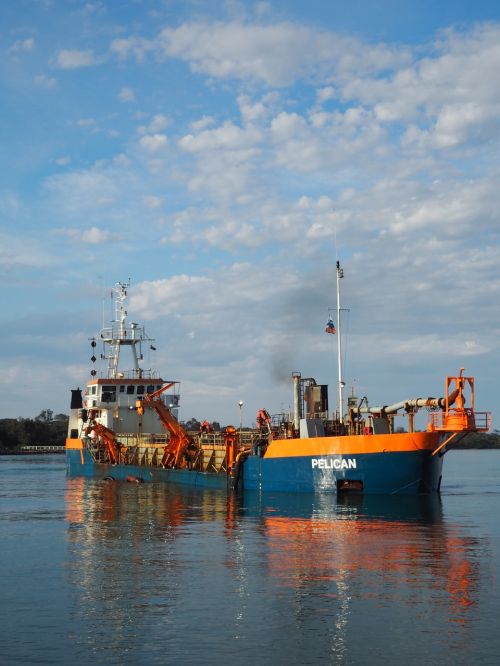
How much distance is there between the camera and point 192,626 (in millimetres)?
16750

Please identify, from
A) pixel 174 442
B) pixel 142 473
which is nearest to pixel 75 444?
pixel 142 473

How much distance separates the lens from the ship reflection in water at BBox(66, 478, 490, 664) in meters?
15.5

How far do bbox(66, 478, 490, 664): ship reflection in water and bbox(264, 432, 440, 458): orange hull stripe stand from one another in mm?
3322

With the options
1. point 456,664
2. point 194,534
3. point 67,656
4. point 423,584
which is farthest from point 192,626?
point 194,534

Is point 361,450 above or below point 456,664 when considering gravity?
above

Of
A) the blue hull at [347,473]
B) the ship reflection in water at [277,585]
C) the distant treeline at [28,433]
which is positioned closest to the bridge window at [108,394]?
the blue hull at [347,473]

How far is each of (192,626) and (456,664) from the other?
5557 mm

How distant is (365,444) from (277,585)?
63.4 ft

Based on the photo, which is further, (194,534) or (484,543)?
Result: (194,534)

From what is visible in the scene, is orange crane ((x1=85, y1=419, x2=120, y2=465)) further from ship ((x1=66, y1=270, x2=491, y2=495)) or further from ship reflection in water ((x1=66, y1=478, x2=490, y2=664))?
ship reflection in water ((x1=66, y1=478, x2=490, y2=664))

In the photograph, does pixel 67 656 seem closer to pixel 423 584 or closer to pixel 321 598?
pixel 321 598

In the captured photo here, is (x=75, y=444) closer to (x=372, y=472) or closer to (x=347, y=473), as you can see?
(x=347, y=473)

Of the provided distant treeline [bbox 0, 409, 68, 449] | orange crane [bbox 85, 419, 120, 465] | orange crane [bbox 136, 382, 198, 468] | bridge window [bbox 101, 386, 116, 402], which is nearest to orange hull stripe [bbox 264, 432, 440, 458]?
orange crane [bbox 136, 382, 198, 468]

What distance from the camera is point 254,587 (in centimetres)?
2042
